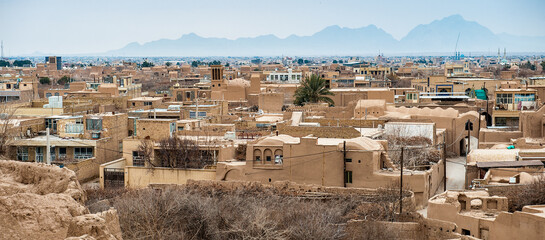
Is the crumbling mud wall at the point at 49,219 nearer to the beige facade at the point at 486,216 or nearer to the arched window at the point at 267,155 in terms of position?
the beige facade at the point at 486,216

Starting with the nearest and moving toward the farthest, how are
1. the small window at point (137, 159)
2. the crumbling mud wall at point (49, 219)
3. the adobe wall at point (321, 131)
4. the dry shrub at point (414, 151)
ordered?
the crumbling mud wall at point (49, 219)
the dry shrub at point (414, 151)
the small window at point (137, 159)
the adobe wall at point (321, 131)

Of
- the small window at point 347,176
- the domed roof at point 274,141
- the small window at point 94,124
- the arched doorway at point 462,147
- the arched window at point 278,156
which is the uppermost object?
the domed roof at point 274,141

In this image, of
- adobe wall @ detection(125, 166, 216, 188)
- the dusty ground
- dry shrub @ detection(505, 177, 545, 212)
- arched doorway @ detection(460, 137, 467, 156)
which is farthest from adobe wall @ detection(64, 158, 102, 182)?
arched doorway @ detection(460, 137, 467, 156)

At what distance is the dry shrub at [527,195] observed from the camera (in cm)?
2030

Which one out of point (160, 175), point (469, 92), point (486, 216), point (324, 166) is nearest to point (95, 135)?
point (160, 175)

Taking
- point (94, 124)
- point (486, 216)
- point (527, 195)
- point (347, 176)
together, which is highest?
point (94, 124)

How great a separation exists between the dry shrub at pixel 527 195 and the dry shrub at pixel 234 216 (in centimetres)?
326

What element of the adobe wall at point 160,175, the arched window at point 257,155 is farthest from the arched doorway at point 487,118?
the adobe wall at point 160,175

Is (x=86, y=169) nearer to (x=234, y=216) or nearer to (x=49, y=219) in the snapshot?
(x=234, y=216)

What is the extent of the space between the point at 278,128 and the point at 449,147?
25.5ft

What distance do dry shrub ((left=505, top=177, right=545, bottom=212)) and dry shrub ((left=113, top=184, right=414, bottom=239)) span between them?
3.26 metres

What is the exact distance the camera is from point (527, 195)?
20.5m

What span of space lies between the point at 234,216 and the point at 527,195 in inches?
297

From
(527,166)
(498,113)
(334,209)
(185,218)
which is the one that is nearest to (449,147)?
(498,113)
